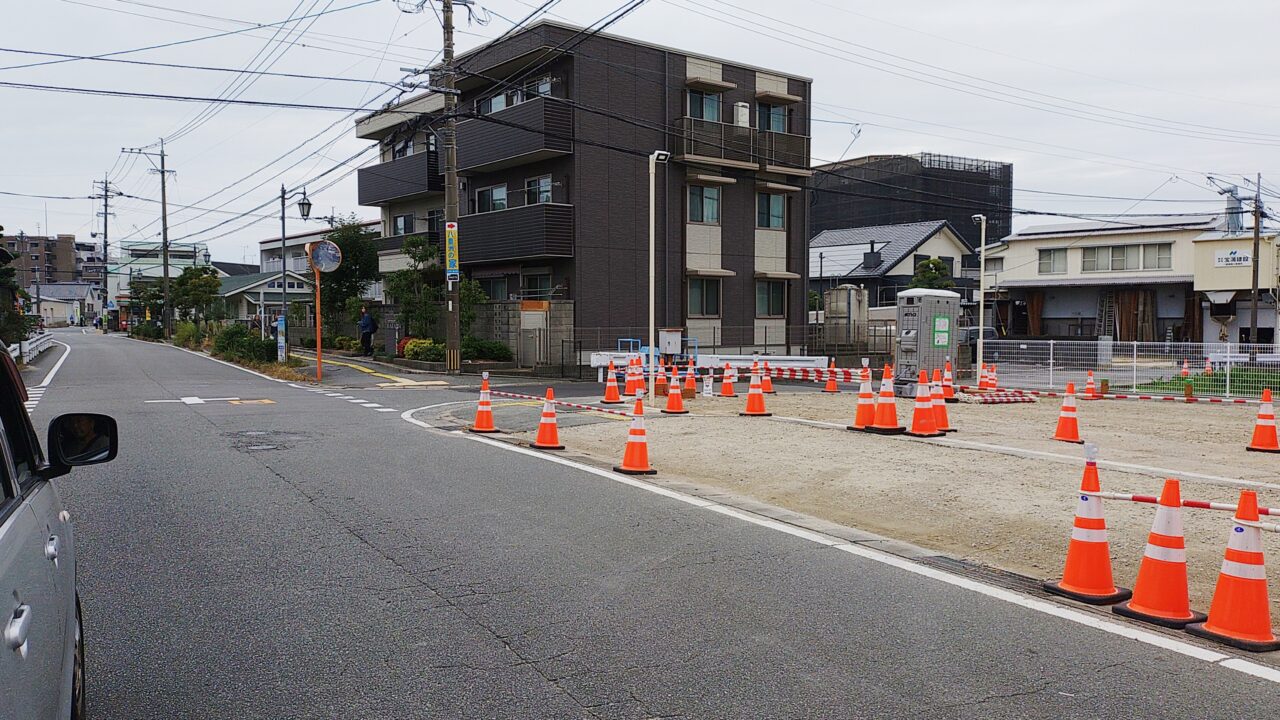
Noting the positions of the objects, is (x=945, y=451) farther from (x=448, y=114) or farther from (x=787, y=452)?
(x=448, y=114)

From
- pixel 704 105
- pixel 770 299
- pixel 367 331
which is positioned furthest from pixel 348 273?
pixel 770 299

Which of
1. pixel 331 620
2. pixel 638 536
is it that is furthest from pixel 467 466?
pixel 331 620

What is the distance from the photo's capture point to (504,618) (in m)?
5.49

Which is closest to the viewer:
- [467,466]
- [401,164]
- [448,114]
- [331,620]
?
[331,620]

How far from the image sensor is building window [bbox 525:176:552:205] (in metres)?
32.2

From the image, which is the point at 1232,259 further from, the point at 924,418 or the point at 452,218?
the point at 924,418

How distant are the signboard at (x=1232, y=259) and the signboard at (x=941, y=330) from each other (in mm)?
25954

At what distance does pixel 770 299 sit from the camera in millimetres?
37188

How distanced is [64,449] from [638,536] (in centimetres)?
477

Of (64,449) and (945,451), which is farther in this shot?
(945,451)

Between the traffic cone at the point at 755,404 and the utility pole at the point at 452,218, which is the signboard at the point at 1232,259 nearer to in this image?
the utility pole at the point at 452,218

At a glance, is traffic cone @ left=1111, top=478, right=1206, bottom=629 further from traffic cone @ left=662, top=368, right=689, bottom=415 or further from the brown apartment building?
the brown apartment building

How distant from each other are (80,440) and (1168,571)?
5.63m

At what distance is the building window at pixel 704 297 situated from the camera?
34.5 meters
